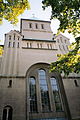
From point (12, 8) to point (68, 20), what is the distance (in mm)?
4319

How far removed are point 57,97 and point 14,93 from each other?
5.91 m

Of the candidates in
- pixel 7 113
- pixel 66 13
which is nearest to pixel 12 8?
pixel 66 13

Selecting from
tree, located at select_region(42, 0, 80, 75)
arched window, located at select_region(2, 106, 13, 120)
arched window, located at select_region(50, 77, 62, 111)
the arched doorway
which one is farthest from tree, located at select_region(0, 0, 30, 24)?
arched window, located at select_region(50, 77, 62, 111)

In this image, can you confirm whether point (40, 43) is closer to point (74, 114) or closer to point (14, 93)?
point (14, 93)

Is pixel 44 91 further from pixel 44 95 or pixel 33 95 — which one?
pixel 33 95

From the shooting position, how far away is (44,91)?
47.6 feet

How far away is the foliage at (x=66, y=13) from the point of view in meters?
7.18

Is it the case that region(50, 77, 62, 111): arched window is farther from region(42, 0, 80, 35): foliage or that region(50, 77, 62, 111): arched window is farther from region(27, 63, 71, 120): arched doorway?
region(42, 0, 80, 35): foliage

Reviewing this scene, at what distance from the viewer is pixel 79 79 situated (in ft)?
52.2

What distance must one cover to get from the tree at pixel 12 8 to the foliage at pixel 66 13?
1575 mm

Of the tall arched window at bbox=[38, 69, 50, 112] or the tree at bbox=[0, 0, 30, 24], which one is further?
the tall arched window at bbox=[38, 69, 50, 112]

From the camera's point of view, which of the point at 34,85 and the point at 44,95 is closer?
the point at 44,95

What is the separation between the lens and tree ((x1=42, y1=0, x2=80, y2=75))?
23.9 feet

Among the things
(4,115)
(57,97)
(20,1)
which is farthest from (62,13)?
(4,115)
